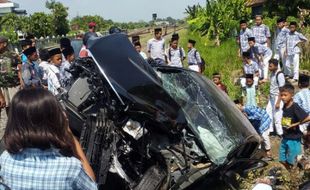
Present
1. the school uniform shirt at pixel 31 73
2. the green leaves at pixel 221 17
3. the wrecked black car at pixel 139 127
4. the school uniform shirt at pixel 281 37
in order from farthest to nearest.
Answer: the green leaves at pixel 221 17
the school uniform shirt at pixel 281 37
the school uniform shirt at pixel 31 73
the wrecked black car at pixel 139 127

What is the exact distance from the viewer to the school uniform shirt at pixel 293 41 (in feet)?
36.1

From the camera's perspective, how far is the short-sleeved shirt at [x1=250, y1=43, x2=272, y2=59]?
35.4ft

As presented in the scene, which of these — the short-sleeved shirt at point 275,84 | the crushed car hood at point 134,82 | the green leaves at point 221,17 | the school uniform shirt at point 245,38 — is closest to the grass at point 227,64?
the school uniform shirt at point 245,38

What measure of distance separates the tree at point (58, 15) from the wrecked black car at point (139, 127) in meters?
46.2

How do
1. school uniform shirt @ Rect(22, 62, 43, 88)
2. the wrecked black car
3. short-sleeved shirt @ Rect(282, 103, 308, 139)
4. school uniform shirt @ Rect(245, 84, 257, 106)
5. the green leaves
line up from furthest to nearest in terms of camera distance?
the green leaves → school uniform shirt @ Rect(245, 84, 257, 106) → school uniform shirt @ Rect(22, 62, 43, 88) → short-sleeved shirt @ Rect(282, 103, 308, 139) → the wrecked black car

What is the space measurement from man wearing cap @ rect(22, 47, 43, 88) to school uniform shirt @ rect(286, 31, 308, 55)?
19.8ft

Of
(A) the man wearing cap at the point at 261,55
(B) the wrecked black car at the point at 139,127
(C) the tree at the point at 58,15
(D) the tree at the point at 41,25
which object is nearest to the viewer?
(B) the wrecked black car at the point at 139,127

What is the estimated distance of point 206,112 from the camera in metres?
4.46

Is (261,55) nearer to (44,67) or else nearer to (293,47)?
(293,47)

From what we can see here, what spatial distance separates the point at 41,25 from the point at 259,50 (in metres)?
35.4

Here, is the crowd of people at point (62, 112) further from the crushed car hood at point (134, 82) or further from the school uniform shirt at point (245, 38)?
the crushed car hood at point (134, 82)

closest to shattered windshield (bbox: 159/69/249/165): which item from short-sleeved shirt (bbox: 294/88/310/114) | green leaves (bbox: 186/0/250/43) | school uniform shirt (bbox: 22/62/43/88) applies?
short-sleeved shirt (bbox: 294/88/310/114)

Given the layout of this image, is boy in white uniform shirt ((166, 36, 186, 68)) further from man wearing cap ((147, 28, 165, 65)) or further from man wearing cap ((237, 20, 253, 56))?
man wearing cap ((237, 20, 253, 56))

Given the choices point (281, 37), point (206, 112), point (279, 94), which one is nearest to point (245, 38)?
point (281, 37)
